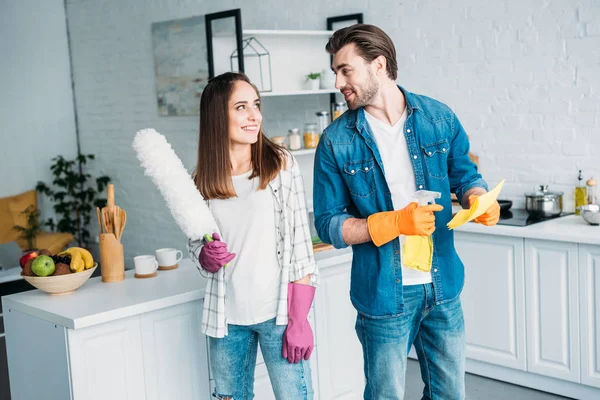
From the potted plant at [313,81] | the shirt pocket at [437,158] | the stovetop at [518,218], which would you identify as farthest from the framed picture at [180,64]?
the shirt pocket at [437,158]

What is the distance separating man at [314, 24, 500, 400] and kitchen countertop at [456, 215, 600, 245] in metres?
1.32

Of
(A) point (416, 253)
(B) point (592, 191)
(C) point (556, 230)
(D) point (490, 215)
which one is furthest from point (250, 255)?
(B) point (592, 191)

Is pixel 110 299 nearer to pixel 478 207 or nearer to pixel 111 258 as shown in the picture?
pixel 111 258

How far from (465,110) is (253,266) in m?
2.36

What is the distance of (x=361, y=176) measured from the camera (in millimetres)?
2148

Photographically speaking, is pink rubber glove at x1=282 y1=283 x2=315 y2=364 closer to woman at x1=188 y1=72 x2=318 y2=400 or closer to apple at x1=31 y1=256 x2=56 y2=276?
woman at x1=188 y1=72 x2=318 y2=400

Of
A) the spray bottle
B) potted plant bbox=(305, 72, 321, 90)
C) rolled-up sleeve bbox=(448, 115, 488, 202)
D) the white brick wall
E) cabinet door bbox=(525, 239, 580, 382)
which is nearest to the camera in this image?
the spray bottle

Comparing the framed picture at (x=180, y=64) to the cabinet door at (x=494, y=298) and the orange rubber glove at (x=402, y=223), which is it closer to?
the cabinet door at (x=494, y=298)

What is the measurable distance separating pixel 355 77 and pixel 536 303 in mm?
1920

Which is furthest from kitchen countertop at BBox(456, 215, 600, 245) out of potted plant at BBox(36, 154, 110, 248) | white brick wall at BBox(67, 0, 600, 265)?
potted plant at BBox(36, 154, 110, 248)

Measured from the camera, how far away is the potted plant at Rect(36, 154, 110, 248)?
6781 millimetres

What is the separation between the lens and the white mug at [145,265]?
2877mm

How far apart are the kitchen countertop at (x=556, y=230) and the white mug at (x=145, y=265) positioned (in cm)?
168

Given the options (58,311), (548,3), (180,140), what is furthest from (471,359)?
(180,140)
